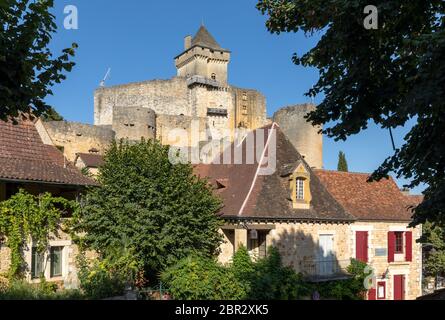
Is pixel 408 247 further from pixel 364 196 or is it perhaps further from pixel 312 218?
pixel 312 218

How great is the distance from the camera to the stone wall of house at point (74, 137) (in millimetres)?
37750

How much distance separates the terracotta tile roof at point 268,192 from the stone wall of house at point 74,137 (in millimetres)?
20482

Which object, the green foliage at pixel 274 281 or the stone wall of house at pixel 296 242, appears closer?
the green foliage at pixel 274 281

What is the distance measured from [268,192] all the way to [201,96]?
1428 inches

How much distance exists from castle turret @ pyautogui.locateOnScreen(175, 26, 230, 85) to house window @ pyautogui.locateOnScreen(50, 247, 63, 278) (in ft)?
128

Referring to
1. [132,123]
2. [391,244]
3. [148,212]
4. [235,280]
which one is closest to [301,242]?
[235,280]

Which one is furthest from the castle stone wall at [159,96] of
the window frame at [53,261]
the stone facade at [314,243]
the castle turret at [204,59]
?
the window frame at [53,261]

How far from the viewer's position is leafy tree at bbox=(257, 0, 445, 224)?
6.89m

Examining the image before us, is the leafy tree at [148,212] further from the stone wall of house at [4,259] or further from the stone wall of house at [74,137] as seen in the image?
the stone wall of house at [74,137]

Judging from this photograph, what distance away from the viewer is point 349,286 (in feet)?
60.8

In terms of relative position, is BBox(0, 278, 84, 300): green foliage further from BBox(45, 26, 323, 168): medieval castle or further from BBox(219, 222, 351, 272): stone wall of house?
BBox(45, 26, 323, 168): medieval castle

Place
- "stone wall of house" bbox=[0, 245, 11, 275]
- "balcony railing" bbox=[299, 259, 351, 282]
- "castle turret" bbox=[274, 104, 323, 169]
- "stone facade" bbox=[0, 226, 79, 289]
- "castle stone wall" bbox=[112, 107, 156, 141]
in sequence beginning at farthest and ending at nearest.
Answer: "castle turret" bbox=[274, 104, 323, 169], "castle stone wall" bbox=[112, 107, 156, 141], "balcony railing" bbox=[299, 259, 351, 282], "stone facade" bbox=[0, 226, 79, 289], "stone wall of house" bbox=[0, 245, 11, 275]

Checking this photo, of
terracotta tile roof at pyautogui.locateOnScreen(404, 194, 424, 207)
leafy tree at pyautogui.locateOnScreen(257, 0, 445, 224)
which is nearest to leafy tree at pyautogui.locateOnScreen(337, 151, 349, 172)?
terracotta tile roof at pyautogui.locateOnScreen(404, 194, 424, 207)

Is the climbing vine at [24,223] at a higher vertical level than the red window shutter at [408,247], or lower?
higher
